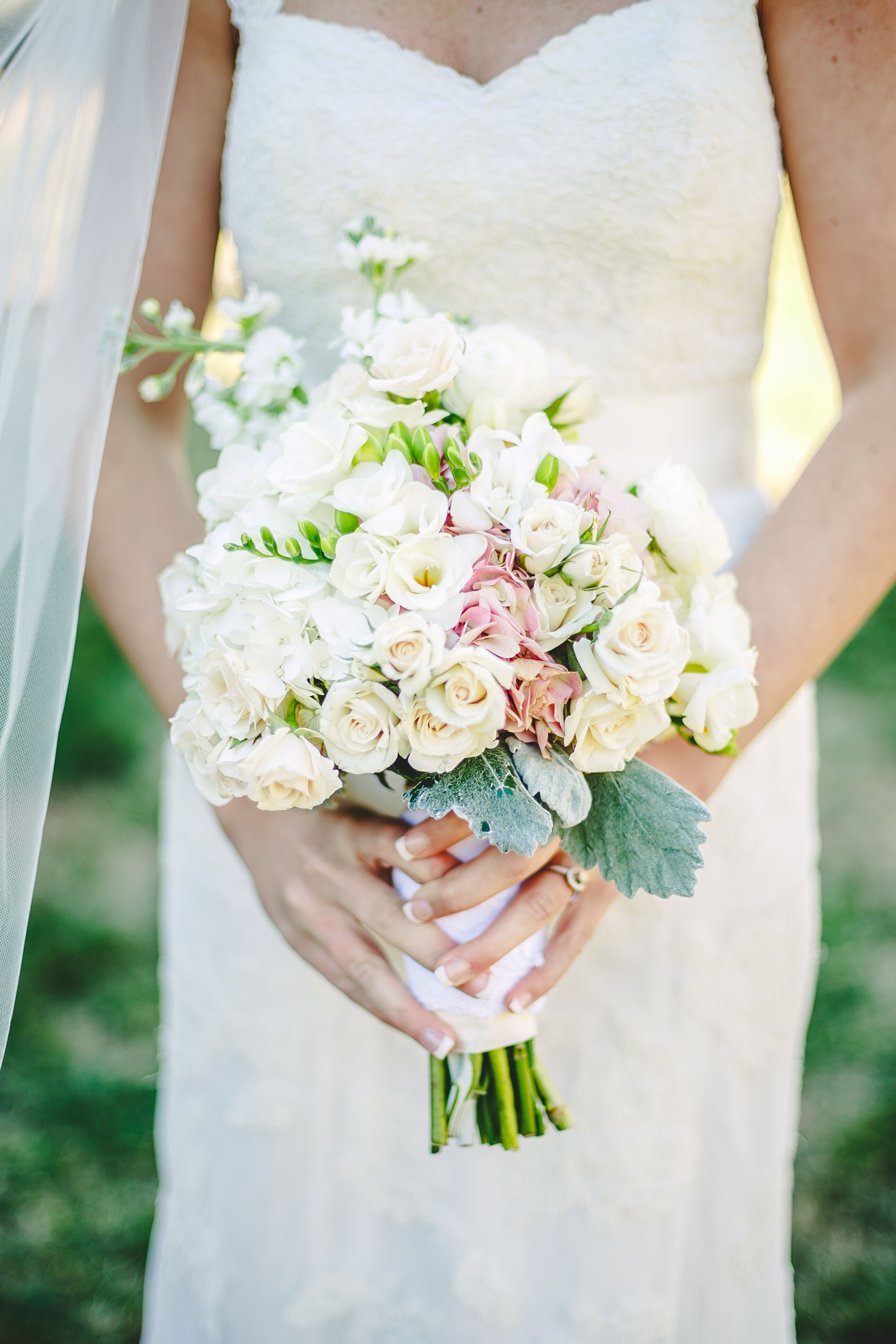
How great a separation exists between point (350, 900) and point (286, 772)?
1.32ft

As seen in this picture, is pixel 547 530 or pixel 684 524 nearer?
pixel 547 530

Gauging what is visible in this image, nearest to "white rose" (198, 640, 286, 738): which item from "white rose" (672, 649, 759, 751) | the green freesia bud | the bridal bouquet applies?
the bridal bouquet

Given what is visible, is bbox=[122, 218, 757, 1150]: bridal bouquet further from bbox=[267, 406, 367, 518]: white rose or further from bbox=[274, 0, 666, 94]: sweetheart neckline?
bbox=[274, 0, 666, 94]: sweetheart neckline

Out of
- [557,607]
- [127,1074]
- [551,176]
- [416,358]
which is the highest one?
[551,176]

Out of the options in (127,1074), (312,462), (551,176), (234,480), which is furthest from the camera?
(127,1074)

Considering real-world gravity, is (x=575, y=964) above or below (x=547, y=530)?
below

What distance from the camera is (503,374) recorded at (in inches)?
43.4

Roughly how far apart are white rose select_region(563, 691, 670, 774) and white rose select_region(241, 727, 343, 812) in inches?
9.7

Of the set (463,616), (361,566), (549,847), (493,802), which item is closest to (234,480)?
(361,566)

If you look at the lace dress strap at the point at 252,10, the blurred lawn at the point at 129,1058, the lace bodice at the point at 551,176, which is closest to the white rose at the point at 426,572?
the lace bodice at the point at 551,176

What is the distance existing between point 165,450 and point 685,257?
92cm

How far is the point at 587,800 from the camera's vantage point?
1.01m

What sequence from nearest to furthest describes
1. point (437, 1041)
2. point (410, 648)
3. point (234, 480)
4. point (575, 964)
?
point (410, 648), point (234, 480), point (437, 1041), point (575, 964)

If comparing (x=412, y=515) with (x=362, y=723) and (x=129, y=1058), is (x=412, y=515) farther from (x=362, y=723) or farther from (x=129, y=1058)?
(x=129, y=1058)
